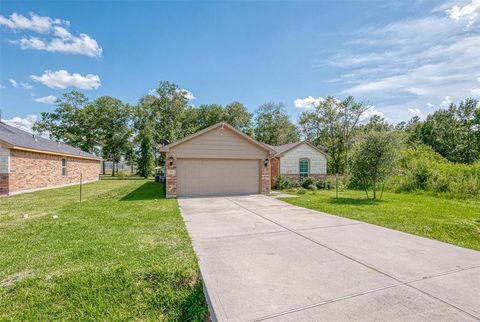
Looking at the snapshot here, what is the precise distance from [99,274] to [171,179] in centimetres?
825

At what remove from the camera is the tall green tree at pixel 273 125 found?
39.1m

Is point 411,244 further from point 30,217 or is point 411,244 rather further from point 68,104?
point 68,104

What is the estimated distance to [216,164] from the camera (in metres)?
12.7

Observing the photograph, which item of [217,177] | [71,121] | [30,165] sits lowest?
[217,177]

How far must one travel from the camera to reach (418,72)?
12750mm

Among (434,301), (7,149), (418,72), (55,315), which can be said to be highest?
(418,72)

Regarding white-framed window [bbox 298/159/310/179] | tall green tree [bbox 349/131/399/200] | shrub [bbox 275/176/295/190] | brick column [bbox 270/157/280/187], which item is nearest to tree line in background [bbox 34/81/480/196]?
white-framed window [bbox 298/159/310/179]

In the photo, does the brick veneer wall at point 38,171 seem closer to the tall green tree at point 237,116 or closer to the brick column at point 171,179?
the brick column at point 171,179

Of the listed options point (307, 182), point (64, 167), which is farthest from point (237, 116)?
point (64, 167)

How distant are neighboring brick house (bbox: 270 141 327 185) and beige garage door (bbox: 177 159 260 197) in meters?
4.17

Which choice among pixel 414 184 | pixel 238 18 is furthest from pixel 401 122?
pixel 238 18

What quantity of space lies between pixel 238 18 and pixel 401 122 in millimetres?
55249

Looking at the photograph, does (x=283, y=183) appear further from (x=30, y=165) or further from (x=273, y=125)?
(x=273, y=125)

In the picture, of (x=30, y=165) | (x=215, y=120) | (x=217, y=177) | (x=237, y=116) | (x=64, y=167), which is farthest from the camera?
(x=215, y=120)
